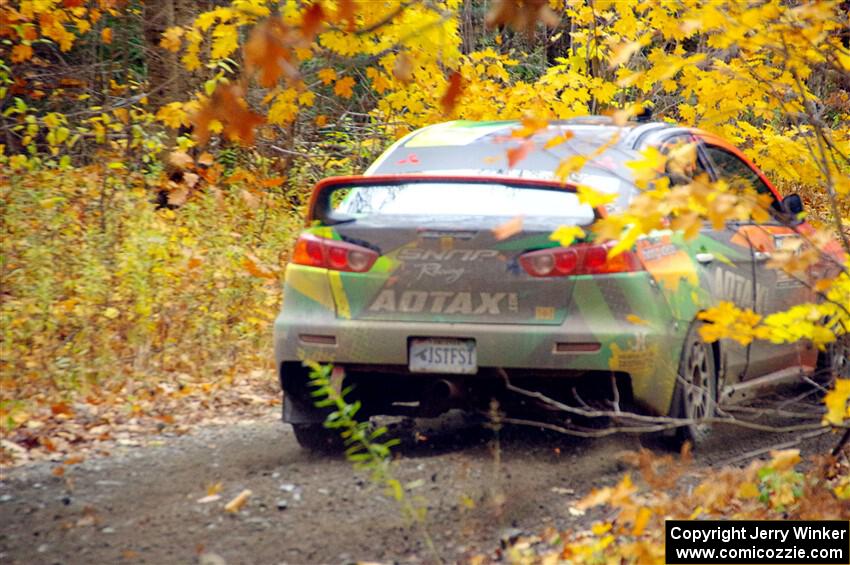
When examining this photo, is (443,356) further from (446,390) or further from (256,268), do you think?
(256,268)

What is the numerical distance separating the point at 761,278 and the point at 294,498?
11.3 ft

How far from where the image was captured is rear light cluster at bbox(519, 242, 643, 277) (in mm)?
6051

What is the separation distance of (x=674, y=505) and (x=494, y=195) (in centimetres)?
212

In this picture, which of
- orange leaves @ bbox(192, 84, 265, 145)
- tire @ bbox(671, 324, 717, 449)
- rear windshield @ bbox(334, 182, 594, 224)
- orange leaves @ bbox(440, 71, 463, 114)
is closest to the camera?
orange leaves @ bbox(192, 84, 265, 145)

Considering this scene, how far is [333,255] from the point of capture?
6.36 meters

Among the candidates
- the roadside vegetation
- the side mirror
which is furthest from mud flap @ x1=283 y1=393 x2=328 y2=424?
the side mirror

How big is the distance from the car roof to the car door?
0.52m

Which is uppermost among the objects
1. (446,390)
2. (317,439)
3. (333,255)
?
(333,255)

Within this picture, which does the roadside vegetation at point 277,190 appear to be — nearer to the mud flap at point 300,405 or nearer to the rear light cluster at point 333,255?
the mud flap at point 300,405

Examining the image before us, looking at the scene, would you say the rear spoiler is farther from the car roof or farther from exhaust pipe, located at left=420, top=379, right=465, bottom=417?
exhaust pipe, located at left=420, top=379, right=465, bottom=417

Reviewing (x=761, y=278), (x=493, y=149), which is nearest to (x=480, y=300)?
(x=493, y=149)

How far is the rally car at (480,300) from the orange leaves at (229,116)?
226 centimetres

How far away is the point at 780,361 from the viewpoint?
321 inches

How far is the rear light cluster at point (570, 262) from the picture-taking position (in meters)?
6.05
